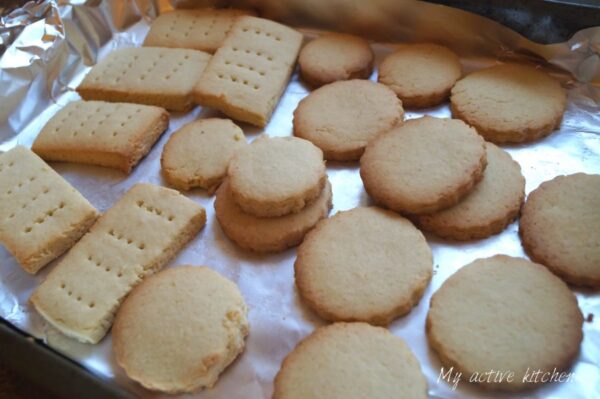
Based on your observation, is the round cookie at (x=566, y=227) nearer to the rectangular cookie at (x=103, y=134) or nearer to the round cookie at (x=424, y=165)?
the round cookie at (x=424, y=165)

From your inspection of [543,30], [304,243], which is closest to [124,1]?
[304,243]

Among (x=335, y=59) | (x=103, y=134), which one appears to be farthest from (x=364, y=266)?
(x=103, y=134)

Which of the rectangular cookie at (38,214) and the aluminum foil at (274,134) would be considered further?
the rectangular cookie at (38,214)

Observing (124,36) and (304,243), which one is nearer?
(304,243)

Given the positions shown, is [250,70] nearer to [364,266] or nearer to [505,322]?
[364,266]

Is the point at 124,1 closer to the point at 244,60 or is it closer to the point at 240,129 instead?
the point at 244,60

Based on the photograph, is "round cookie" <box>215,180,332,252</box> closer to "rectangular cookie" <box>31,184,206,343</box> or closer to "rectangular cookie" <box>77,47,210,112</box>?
"rectangular cookie" <box>31,184,206,343</box>

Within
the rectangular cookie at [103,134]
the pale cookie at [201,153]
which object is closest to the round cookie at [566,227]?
the pale cookie at [201,153]
